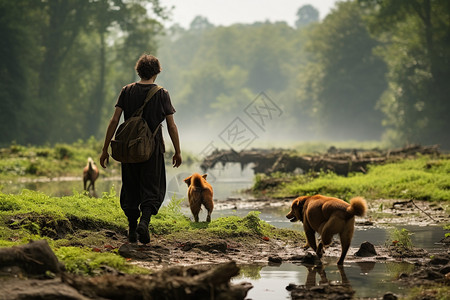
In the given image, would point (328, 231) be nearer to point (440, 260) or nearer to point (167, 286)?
point (440, 260)

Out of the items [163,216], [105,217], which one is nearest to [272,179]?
[163,216]

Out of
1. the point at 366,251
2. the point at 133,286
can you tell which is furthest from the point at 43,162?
the point at 133,286

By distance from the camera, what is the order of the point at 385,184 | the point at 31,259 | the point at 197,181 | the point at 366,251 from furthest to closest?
the point at 385,184 → the point at 197,181 → the point at 366,251 → the point at 31,259

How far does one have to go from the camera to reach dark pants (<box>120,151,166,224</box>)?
831 centimetres

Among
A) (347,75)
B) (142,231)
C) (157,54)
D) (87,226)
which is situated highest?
(157,54)

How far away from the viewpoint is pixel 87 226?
9.60 metres

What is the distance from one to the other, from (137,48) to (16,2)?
1941 centimetres

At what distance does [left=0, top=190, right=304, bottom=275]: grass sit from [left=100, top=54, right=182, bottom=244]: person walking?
61cm

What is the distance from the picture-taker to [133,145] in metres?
8.04

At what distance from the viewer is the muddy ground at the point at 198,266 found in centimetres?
529

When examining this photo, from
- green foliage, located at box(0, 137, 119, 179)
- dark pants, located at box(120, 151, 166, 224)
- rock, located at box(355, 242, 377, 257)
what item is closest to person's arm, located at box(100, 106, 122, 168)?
dark pants, located at box(120, 151, 166, 224)

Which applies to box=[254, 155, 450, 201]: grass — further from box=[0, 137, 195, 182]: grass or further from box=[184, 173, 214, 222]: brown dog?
box=[0, 137, 195, 182]: grass

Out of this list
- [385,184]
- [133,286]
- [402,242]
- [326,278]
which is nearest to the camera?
[133,286]

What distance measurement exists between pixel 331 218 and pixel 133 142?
2.63 meters
